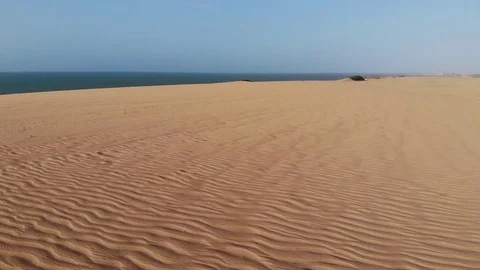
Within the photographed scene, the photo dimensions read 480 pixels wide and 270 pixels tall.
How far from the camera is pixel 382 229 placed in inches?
169

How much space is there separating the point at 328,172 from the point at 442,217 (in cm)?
205

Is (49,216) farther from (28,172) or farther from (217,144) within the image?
(217,144)

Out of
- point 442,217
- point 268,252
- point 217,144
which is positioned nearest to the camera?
point 268,252

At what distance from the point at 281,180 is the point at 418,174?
88.6 inches

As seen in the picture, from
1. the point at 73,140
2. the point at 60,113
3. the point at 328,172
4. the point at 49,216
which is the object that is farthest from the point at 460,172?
the point at 60,113

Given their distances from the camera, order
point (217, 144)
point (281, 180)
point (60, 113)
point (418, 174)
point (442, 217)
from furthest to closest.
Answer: point (60, 113)
point (217, 144)
point (418, 174)
point (281, 180)
point (442, 217)

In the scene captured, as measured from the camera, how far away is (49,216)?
4465mm

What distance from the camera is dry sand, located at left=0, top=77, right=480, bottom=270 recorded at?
12.1ft

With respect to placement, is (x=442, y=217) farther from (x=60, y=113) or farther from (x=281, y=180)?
(x=60, y=113)

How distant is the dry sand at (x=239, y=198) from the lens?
370cm

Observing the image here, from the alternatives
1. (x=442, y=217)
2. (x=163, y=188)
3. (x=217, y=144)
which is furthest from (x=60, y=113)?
(x=442, y=217)

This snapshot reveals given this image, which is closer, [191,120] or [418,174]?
[418,174]

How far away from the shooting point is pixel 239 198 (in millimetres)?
5164

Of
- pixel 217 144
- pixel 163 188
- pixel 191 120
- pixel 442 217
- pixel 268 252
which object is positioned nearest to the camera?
pixel 268 252
